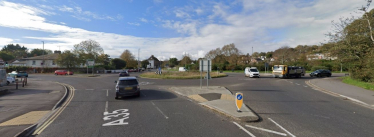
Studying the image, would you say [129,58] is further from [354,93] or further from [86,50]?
[354,93]

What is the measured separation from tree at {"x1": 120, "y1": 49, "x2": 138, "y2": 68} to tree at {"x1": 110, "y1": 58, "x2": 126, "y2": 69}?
2.43 meters

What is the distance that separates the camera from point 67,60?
54438 mm

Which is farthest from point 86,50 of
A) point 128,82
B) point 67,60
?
point 128,82

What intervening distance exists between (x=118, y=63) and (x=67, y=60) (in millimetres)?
27547

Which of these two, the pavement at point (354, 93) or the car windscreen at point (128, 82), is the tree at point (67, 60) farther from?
the pavement at point (354, 93)

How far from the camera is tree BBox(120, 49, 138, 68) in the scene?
86250 mm

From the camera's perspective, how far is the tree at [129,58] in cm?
8625

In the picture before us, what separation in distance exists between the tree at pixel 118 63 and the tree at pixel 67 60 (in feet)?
74.3

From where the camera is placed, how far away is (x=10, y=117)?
7.86 meters

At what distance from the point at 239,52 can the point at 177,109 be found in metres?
59.5

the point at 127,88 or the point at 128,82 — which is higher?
the point at 128,82

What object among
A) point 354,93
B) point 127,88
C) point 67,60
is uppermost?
point 67,60

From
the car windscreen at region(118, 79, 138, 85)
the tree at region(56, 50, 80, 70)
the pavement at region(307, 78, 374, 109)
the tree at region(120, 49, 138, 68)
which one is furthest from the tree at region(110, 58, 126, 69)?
the pavement at region(307, 78, 374, 109)

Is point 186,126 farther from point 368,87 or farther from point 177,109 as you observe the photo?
point 368,87
